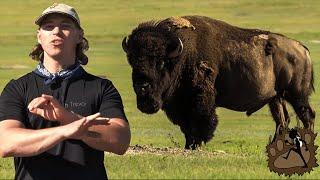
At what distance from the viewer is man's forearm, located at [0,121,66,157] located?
11.5ft

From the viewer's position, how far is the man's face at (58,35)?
391cm

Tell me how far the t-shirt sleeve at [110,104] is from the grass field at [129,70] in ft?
14.0

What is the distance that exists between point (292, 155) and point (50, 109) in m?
5.73

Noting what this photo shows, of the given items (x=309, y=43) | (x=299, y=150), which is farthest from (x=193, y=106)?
(x=309, y=43)

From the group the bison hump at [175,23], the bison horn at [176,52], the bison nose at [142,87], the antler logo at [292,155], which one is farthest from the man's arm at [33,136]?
the bison hump at [175,23]

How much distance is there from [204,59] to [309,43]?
134 feet

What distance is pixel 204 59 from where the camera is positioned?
14.5 m

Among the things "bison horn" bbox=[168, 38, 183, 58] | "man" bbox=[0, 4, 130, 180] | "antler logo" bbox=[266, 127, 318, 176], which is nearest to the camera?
"man" bbox=[0, 4, 130, 180]

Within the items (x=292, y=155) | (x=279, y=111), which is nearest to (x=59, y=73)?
(x=292, y=155)

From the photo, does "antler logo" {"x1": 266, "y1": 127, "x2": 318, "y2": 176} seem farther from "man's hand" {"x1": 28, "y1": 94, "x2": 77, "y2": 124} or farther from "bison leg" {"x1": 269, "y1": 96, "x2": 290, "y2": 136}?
"bison leg" {"x1": 269, "y1": 96, "x2": 290, "y2": 136}

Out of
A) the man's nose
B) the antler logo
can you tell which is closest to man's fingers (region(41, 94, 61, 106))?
the man's nose

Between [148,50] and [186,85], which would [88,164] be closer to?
[148,50]

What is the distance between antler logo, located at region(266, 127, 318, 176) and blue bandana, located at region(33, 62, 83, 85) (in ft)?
15.7

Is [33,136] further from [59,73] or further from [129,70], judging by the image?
[129,70]
